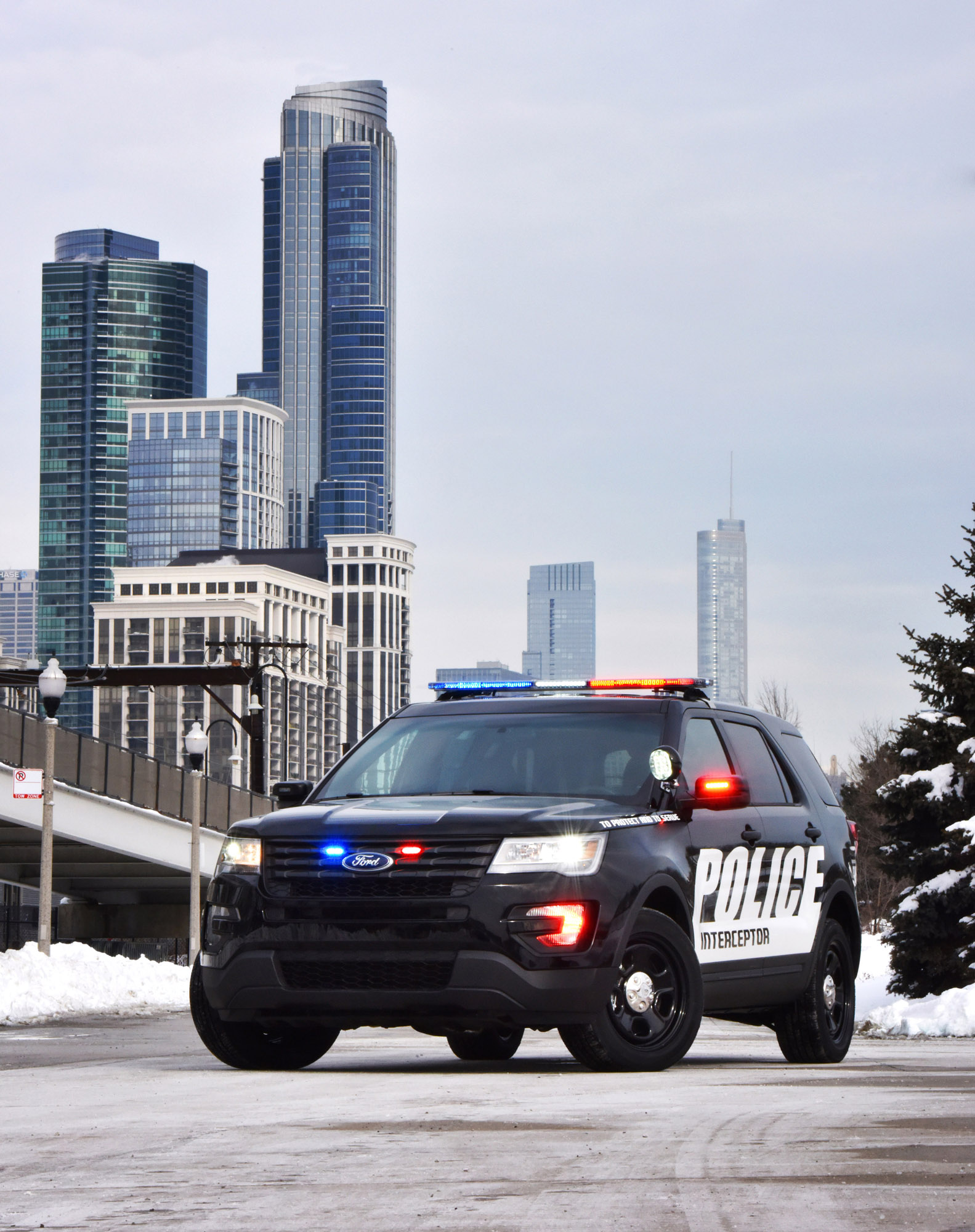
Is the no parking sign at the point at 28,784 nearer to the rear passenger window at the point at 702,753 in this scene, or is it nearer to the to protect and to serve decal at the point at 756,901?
the to protect and to serve decal at the point at 756,901

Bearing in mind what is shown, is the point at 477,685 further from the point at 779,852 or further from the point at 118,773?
the point at 118,773

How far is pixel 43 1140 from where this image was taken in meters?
7.54

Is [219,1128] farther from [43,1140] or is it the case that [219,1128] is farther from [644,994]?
[644,994]

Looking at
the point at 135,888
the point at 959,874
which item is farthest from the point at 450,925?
the point at 135,888

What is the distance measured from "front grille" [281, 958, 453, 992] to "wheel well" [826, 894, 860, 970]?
11.7 ft

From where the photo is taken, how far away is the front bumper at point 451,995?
9.59m

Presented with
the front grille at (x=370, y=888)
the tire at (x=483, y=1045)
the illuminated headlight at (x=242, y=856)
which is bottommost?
the tire at (x=483, y=1045)

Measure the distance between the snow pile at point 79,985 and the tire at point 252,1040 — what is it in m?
10.2

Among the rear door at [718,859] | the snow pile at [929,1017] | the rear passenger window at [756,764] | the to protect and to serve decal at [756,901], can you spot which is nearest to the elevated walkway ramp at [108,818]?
the snow pile at [929,1017]

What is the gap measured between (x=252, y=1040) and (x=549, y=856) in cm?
197

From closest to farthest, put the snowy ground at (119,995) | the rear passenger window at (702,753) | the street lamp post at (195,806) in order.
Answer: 1. the rear passenger window at (702,753)
2. the snowy ground at (119,995)
3. the street lamp post at (195,806)

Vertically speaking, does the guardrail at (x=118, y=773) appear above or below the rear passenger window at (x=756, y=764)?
below

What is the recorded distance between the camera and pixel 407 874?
31.8 feet

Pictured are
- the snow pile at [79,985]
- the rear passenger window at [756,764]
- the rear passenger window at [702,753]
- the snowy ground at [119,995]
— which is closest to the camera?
the rear passenger window at [702,753]
